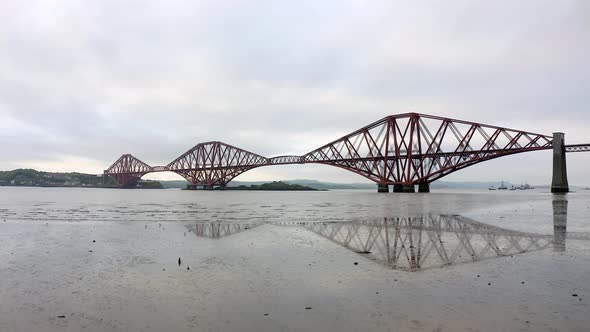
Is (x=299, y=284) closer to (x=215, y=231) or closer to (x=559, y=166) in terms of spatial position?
(x=215, y=231)

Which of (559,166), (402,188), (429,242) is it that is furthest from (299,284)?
(402,188)

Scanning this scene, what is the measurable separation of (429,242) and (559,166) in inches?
3144

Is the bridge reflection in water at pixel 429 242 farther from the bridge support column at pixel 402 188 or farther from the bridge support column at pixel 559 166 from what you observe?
the bridge support column at pixel 402 188

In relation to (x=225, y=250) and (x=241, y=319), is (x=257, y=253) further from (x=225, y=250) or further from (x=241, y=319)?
(x=241, y=319)

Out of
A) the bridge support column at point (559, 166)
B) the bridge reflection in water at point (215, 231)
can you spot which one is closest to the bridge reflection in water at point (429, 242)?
the bridge reflection in water at point (215, 231)

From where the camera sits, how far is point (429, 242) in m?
11.3

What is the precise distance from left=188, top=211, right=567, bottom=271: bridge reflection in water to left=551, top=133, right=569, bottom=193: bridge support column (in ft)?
240

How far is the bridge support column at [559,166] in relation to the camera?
244ft

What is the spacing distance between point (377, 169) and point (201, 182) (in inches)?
3591

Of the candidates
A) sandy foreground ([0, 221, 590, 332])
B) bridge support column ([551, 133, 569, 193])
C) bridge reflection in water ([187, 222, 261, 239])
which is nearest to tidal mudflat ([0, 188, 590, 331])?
sandy foreground ([0, 221, 590, 332])

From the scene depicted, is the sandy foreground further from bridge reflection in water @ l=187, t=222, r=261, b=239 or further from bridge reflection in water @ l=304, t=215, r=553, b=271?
Result: bridge reflection in water @ l=187, t=222, r=261, b=239

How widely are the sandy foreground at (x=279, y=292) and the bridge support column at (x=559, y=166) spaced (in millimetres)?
78722

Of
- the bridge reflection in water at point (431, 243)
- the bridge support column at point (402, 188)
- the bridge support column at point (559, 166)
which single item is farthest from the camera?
the bridge support column at point (402, 188)

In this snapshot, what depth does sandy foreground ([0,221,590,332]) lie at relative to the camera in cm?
474
